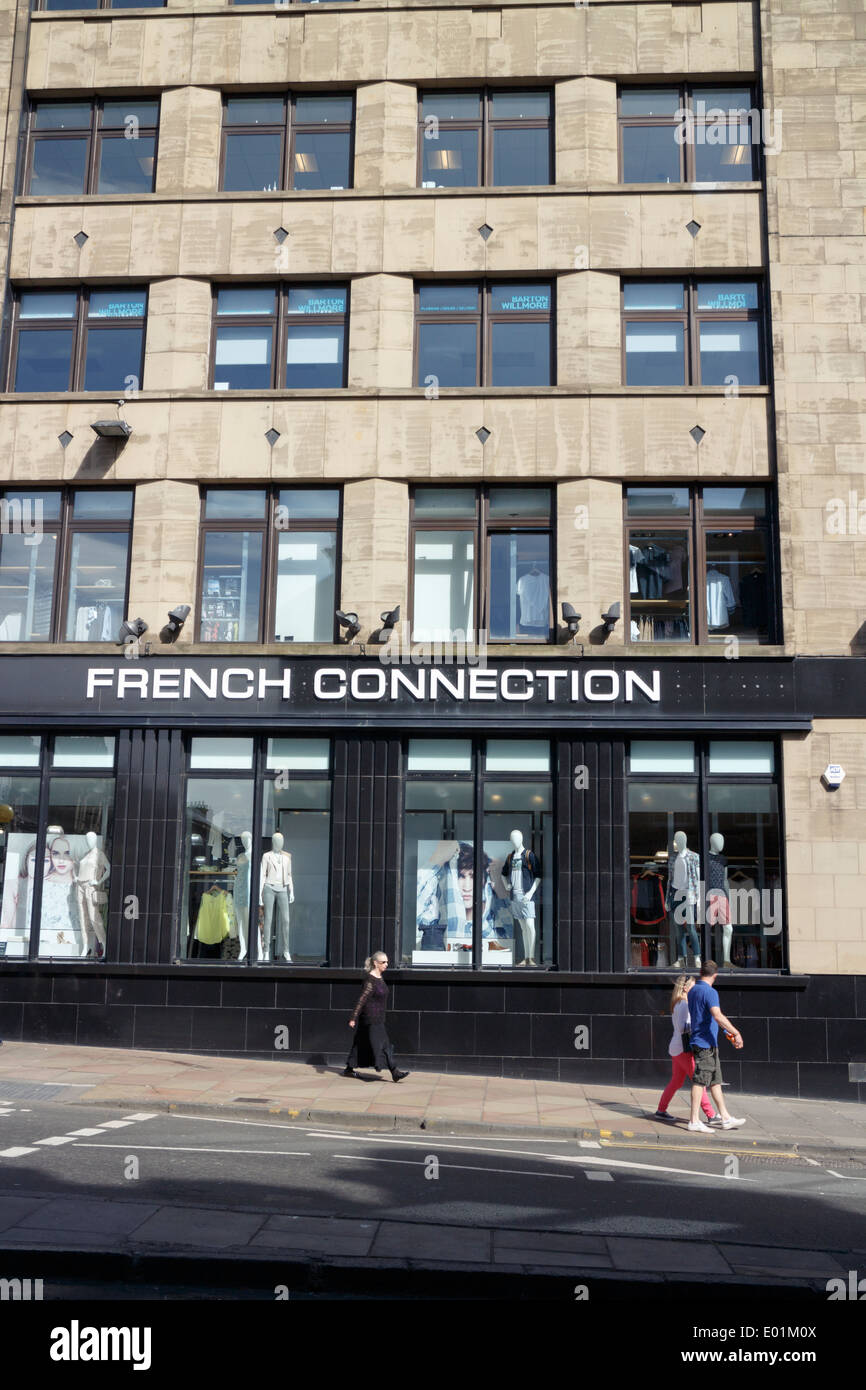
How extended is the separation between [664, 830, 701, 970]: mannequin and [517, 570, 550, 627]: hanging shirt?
13.8 feet

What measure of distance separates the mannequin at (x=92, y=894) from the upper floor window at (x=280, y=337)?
7794 millimetres

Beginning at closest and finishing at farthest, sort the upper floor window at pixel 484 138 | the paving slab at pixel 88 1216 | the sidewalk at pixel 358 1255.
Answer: the sidewalk at pixel 358 1255 < the paving slab at pixel 88 1216 < the upper floor window at pixel 484 138

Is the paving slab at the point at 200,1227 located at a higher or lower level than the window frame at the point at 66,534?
lower

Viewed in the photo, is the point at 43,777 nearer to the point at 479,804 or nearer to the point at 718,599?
the point at 479,804

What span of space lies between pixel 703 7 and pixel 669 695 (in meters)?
11.7

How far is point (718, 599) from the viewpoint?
62.0 feet

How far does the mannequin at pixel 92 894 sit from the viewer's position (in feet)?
61.3

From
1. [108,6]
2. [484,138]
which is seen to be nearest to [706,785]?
[484,138]

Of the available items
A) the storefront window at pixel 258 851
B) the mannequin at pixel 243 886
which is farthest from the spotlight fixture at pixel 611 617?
the mannequin at pixel 243 886

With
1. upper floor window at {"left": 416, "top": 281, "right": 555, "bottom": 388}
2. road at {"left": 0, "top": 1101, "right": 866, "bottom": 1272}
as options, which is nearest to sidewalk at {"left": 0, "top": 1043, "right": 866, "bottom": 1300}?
road at {"left": 0, "top": 1101, "right": 866, "bottom": 1272}

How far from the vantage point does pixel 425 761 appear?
18625mm

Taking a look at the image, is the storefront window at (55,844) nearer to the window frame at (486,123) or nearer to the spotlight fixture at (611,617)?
the spotlight fixture at (611,617)
